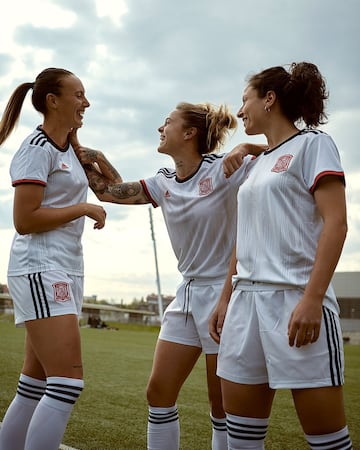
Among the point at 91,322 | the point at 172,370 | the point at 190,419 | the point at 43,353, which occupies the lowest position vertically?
the point at 91,322

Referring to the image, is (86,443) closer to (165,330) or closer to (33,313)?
(165,330)

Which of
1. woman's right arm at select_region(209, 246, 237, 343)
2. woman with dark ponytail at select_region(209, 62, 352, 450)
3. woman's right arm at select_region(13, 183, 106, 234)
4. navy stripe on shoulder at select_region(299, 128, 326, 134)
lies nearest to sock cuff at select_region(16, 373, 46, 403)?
woman's right arm at select_region(13, 183, 106, 234)

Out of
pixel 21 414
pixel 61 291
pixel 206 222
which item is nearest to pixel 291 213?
pixel 206 222

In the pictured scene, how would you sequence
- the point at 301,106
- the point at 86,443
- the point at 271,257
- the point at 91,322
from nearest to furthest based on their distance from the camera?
1. the point at 271,257
2. the point at 301,106
3. the point at 86,443
4. the point at 91,322

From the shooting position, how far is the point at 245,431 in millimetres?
2568

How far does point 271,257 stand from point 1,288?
3.78 m

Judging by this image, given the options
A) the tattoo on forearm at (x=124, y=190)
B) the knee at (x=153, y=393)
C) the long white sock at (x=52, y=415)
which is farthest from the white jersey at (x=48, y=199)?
the knee at (x=153, y=393)

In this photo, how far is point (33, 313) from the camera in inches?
115

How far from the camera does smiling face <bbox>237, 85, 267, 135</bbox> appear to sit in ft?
9.10

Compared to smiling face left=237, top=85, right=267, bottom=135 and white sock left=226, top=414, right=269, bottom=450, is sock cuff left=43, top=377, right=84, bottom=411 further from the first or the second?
smiling face left=237, top=85, right=267, bottom=135

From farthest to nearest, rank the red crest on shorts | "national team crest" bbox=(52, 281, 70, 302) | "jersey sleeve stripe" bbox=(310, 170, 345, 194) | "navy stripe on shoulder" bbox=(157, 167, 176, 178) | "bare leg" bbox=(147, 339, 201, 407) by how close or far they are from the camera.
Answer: "navy stripe on shoulder" bbox=(157, 167, 176, 178), "bare leg" bbox=(147, 339, 201, 407), "national team crest" bbox=(52, 281, 70, 302), the red crest on shorts, "jersey sleeve stripe" bbox=(310, 170, 345, 194)

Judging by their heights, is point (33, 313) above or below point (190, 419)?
above

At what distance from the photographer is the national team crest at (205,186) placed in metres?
3.53

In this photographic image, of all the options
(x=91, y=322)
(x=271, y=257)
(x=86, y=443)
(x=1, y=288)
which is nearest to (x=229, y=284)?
(x=271, y=257)
